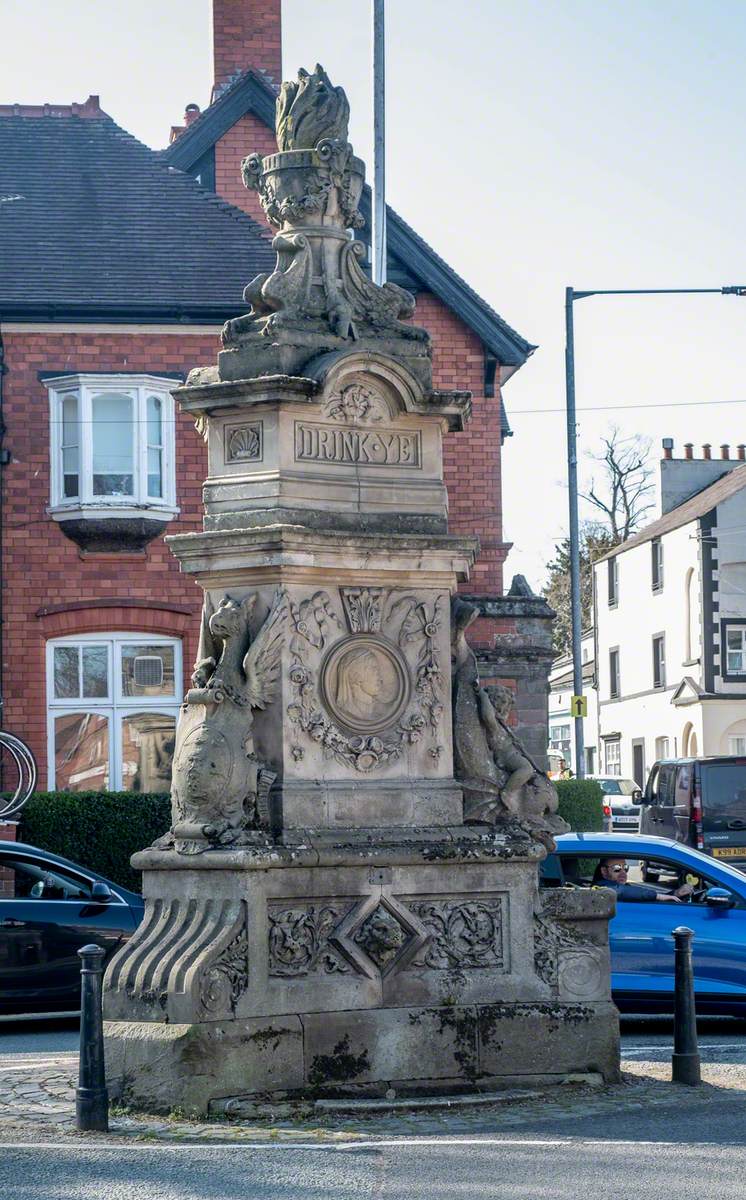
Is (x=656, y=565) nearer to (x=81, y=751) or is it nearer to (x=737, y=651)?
(x=737, y=651)

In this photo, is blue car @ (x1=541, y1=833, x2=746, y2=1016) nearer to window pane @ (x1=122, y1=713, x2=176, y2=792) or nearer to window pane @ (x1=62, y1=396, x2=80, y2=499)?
window pane @ (x1=122, y1=713, x2=176, y2=792)

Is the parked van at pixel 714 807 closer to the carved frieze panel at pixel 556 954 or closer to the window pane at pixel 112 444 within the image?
the window pane at pixel 112 444

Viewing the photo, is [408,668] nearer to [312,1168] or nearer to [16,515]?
[312,1168]

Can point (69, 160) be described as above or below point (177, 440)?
above

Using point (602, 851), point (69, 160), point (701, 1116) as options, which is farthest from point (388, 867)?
point (69, 160)

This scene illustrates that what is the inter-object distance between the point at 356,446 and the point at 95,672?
54.1ft

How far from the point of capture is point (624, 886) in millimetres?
14539

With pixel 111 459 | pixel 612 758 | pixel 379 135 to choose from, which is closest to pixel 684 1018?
pixel 379 135

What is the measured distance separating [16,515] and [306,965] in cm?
1783

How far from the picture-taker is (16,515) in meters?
27.0

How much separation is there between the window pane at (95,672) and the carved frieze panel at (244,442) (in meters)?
16.3

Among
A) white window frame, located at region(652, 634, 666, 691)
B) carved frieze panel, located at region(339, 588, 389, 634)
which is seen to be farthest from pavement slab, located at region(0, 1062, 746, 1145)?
white window frame, located at region(652, 634, 666, 691)

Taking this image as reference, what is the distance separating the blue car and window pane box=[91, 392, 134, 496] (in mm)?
13757

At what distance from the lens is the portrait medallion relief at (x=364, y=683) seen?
34.7 ft
